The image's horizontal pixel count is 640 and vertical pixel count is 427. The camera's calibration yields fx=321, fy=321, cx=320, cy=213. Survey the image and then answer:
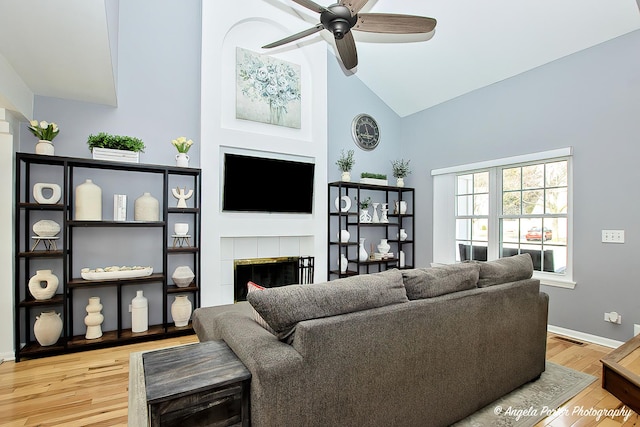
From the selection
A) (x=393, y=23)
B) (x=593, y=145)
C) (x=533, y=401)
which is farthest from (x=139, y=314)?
(x=593, y=145)

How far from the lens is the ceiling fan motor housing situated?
7.66ft

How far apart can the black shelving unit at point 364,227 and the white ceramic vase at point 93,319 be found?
9.00ft

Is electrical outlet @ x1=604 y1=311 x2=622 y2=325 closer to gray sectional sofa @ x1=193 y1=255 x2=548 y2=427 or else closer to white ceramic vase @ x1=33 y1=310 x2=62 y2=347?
gray sectional sofa @ x1=193 y1=255 x2=548 y2=427

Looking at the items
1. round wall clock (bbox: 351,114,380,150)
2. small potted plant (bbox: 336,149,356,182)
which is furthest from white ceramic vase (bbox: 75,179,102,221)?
round wall clock (bbox: 351,114,380,150)

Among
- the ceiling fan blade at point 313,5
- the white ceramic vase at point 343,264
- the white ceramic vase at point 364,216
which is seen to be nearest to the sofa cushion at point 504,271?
the ceiling fan blade at point 313,5

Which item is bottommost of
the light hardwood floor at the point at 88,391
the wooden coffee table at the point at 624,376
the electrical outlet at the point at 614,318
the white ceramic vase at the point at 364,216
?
the light hardwood floor at the point at 88,391

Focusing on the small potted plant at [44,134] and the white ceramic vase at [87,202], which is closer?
the small potted plant at [44,134]

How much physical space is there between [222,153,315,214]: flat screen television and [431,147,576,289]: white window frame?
204 centimetres

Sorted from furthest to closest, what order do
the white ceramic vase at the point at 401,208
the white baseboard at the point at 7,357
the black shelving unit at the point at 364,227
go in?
the white ceramic vase at the point at 401,208
the black shelving unit at the point at 364,227
the white baseboard at the point at 7,357

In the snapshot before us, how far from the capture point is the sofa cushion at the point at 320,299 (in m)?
1.42

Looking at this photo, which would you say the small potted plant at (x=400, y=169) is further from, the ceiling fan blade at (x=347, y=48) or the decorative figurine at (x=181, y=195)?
the decorative figurine at (x=181, y=195)

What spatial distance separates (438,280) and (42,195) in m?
3.55

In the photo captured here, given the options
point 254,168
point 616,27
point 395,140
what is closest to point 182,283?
point 254,168

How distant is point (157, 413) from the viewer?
1107mm
